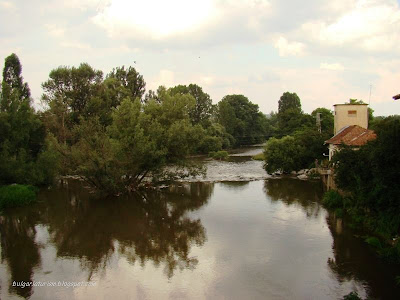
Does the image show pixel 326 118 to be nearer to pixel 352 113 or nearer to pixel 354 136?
pixel 352 113

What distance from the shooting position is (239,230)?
1891 centimetres

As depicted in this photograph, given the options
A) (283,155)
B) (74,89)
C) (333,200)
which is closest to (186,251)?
(333,200)

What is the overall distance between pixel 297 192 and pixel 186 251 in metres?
16.0

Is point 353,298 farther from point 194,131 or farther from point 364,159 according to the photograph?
point 194,131

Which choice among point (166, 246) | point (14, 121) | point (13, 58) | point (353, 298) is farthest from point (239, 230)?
point (13, 58)

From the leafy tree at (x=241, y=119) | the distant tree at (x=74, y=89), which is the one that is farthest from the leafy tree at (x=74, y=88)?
the leafy tree at (x=241, y=119)

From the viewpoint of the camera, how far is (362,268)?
1394 centimetres

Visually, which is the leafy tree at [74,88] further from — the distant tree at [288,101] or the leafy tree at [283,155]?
the distant tree at [288,101]

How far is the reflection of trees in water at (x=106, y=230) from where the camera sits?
15258 mm

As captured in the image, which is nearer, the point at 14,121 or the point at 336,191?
the point at 336,191

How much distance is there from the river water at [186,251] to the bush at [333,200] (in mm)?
675

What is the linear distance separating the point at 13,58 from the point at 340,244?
39.3m

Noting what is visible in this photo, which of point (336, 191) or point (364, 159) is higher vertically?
point (364, 159)

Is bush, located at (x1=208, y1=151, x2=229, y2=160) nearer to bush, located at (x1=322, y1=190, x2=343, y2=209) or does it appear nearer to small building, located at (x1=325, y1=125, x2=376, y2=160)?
small building, located at (x1=325, y1=125, x2=376, y2=160)
